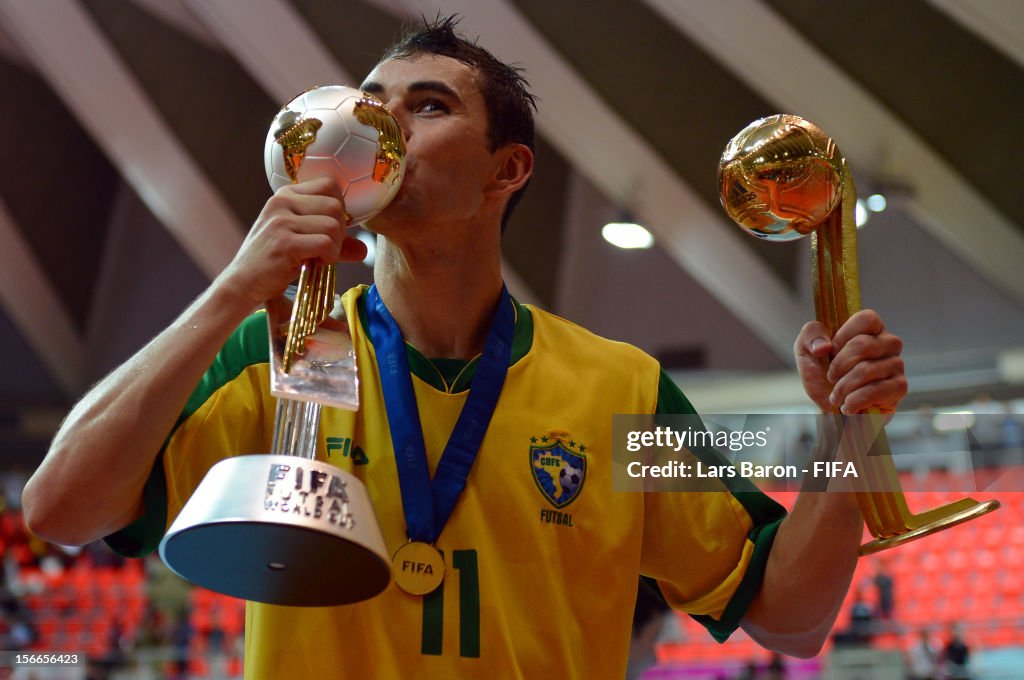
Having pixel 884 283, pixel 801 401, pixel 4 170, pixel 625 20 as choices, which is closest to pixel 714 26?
pixel 625 20

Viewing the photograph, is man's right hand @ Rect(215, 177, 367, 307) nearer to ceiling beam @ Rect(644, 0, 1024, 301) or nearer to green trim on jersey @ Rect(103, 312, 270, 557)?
green trim on jersey @ Rect(103, 312, 270, 557)

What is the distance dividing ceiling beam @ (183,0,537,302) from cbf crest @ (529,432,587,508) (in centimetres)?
853

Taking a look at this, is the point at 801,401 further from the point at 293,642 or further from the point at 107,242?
the point at 293,642

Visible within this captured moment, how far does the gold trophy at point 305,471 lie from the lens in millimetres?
1126

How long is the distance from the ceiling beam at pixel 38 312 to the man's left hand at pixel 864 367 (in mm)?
13367

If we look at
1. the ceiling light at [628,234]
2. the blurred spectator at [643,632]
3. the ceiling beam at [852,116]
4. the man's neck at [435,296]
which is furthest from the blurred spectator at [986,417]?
the man's neck at [435,296]

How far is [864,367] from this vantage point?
1458 millimetres

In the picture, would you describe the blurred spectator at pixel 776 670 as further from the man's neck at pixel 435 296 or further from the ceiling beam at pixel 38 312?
the ceiling beam at pixel 38 312

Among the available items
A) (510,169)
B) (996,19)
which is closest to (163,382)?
(510,169)

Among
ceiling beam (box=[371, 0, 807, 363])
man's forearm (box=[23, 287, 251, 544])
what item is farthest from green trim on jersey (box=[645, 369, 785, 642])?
ceiling beam (box=[371, 0, 807, 363])

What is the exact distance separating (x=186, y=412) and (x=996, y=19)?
7.49 m

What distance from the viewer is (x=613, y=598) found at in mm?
1728

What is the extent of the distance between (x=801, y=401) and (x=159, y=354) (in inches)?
442

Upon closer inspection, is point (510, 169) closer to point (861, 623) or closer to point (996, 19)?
point (861, 623)
